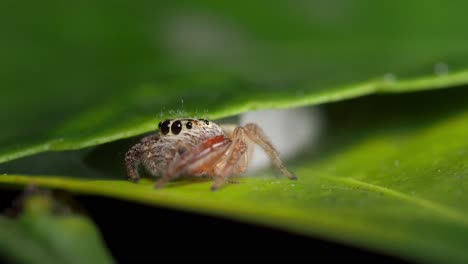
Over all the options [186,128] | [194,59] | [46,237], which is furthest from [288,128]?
[46,237]

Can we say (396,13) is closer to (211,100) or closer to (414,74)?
(414,74)

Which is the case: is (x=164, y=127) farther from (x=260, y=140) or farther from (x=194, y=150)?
(x=260, y=140)

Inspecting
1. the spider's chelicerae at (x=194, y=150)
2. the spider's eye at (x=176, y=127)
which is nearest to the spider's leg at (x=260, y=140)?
the spider's chelicerae at (x=194, y=150)

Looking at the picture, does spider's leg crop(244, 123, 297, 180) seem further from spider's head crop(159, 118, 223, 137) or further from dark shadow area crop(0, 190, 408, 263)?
dark shadow area crop(0, 190, 408, 263)

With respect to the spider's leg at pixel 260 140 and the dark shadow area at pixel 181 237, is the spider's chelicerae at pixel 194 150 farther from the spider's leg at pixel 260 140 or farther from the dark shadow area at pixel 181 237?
the dark shadow area at pixel 181 237

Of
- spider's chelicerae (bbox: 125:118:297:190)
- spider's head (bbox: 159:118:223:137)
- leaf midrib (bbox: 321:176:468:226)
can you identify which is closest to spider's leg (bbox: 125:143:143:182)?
spider's chelicerae (bbox: 125:118:297:190)

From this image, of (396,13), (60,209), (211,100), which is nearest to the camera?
(60,209)

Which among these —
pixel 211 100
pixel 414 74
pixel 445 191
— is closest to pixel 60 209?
pixel 211 100
